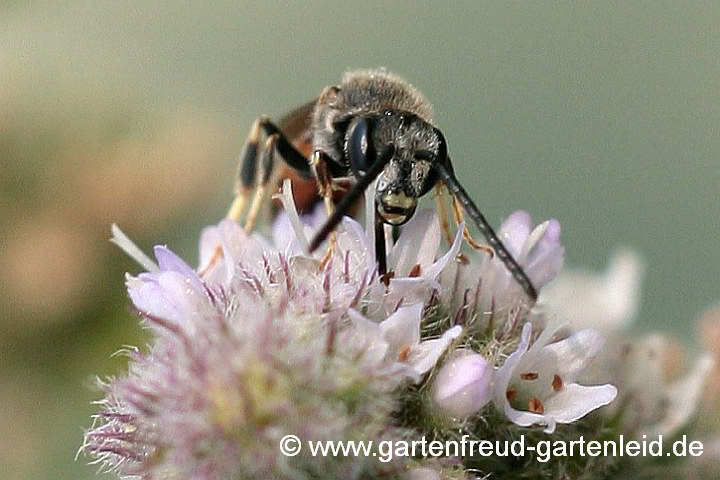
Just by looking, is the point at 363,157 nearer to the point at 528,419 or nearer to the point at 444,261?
the point at 444,261

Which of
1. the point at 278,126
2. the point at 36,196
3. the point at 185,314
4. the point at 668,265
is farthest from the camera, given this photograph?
the point at 668,265

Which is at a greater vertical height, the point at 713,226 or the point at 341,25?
the point at 341,25

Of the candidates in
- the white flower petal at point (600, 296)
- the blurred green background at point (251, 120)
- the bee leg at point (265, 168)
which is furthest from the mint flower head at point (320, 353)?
the blurred green background at point (251, 120)

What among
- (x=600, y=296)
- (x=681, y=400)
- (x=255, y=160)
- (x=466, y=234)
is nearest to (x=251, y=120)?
(x=600, y=296)

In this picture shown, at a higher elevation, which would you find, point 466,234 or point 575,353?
point 466,234

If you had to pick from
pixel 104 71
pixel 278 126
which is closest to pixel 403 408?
pixel 278 126

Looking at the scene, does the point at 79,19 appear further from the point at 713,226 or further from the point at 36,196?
the point at 713,226
